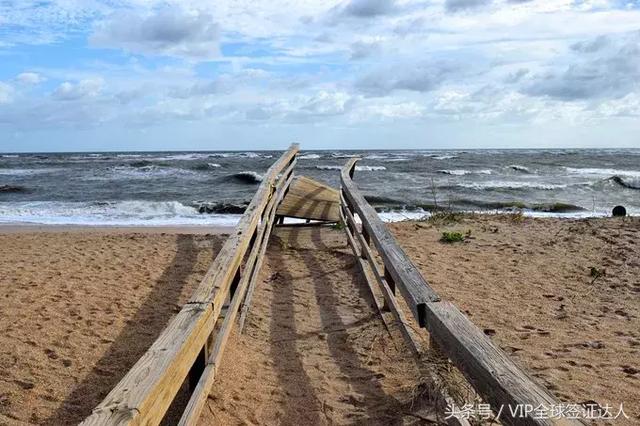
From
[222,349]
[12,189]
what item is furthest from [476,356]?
[12,189]

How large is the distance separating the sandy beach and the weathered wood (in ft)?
3.97

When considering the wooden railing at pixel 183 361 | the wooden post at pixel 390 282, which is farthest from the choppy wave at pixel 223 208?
the wooden railing at pixel 183 361

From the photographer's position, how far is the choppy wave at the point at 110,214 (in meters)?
14.4

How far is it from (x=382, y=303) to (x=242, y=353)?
5.35 ft

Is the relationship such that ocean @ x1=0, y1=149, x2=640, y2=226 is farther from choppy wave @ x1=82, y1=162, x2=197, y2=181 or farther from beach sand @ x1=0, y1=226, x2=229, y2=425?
beach sand @ x1=0, y1=226, x2=229, y2=425

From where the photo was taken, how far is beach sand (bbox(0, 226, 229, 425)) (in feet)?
11.7

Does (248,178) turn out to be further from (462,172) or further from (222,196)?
(462,172)

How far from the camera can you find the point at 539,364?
13.4 ft

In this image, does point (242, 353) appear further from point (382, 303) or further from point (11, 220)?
point (11, 220)

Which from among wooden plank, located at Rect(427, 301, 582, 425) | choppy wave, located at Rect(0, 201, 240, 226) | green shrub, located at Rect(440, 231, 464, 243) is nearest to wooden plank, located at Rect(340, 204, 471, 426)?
wooden plank, located at Rect(427, 301, 582, 425)

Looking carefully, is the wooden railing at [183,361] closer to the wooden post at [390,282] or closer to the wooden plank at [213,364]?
the wooden plank at [213,364]

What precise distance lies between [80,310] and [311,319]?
2.19m

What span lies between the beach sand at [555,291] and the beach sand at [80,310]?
2.97m

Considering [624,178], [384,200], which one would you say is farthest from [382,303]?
[624,178]
